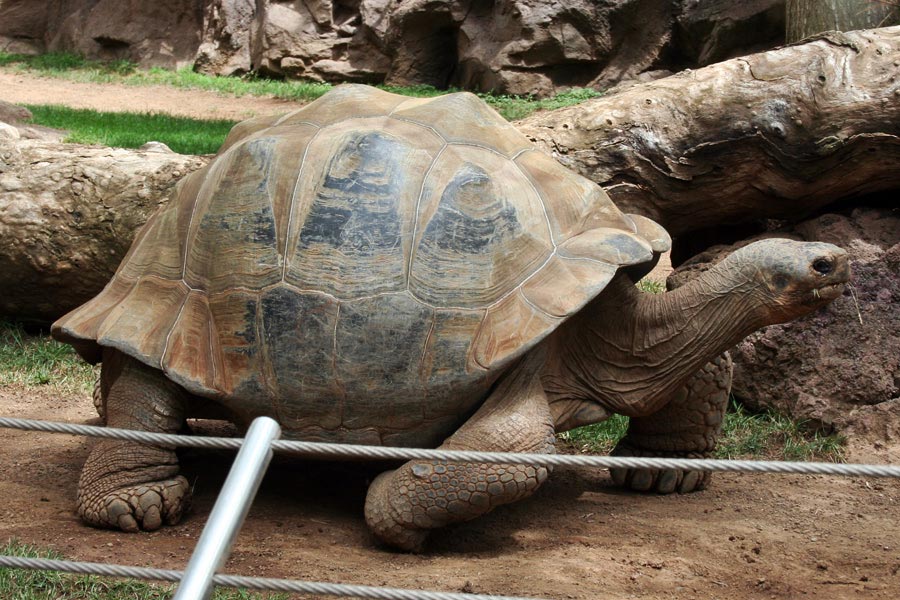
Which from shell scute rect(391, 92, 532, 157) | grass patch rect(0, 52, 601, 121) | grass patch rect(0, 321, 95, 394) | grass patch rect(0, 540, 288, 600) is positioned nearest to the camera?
grass patch rect(0, 540, 288, 600)

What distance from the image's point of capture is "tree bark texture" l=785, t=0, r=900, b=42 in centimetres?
564

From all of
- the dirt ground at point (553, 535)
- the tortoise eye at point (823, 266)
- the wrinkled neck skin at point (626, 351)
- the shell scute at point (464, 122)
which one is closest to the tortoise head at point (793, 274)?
the tortoise eye at point (823, 266)

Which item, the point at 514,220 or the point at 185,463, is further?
the point at 185,463

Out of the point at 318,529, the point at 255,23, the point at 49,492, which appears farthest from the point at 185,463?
the point at 255,23

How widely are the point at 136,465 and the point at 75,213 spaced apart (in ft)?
6.85

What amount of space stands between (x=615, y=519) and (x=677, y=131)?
1.93m

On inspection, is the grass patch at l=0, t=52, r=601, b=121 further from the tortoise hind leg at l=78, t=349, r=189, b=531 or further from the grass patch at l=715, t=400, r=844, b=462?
the tortoise hind leg at l=78, t=349, r=189, b=531

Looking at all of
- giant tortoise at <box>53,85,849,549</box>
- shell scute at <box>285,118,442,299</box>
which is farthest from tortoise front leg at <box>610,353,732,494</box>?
shell scute at <box>285,118,442,299</box>

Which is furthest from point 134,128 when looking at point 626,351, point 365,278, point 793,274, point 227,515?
point 227,515

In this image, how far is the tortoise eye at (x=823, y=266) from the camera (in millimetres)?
3273

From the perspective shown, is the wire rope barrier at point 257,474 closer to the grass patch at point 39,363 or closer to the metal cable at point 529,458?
the metal cable at point 529,458

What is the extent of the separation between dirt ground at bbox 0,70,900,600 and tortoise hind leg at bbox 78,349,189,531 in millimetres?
66

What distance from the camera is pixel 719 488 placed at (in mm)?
4102

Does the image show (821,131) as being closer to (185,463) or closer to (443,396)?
(443,396)
